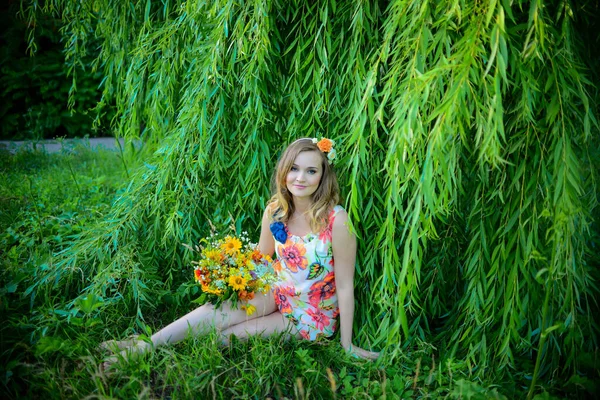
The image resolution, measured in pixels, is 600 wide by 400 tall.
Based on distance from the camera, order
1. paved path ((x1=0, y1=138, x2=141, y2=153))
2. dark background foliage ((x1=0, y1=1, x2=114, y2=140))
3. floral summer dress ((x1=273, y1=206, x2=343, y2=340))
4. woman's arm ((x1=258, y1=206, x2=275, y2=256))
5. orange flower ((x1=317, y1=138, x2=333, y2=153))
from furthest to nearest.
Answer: dark background foliage ((x1=0, y1=1, x2=114, y2=140)), paved path ((x1=0, y1=138, x2=141, y2=153)), woman's arm ((x1=258, y1=206, x2=275, y2=256)), floral summer dress ((x1=273, y1=206, x2=343, y2=340)), orange flower ((x1=317, y1=138, x2=333, y2=153))

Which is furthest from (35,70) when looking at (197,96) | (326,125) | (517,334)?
(517,334)

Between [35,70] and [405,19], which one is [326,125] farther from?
[35,70]

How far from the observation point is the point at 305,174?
2.33 meters

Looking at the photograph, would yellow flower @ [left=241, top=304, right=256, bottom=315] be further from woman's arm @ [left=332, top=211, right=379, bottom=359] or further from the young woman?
woman's arm @ [left=332, top=211, right=379, bottom=359]

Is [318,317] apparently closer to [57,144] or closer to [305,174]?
[305,174]

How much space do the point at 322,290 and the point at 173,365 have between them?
71 centimetres

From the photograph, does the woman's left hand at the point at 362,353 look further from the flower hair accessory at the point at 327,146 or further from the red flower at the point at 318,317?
the flower hair accessory at the point at 327,146

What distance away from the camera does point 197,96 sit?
7.97 feet

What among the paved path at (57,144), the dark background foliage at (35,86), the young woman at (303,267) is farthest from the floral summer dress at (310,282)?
the dark background foliage at (35,86)

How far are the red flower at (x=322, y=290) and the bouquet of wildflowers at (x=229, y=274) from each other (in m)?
0.20

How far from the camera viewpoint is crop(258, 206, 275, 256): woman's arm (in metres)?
2.48

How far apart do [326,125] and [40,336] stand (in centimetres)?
149

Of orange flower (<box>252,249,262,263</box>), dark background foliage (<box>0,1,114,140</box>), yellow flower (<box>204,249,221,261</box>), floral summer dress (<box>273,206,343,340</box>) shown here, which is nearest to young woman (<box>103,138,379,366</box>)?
floral summer dress (<box>273,206,343,340</box>)

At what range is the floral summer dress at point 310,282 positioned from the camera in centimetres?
236
